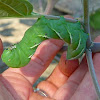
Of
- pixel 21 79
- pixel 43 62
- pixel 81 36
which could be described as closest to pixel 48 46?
pixel 43 62

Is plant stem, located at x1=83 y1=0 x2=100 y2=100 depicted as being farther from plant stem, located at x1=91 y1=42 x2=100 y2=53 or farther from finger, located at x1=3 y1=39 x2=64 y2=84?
finger, located at x1=3 y1=39 x2=64 y2=84

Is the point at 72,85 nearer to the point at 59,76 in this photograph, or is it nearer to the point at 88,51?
the point at 59,76

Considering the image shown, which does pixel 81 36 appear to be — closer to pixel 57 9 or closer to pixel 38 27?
pixel 38 27

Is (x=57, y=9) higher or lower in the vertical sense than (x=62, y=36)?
lower

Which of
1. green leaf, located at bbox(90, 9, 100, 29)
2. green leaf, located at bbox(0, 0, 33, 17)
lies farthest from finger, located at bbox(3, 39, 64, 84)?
green leaf, located at bbox(90, 9, 100, 29)

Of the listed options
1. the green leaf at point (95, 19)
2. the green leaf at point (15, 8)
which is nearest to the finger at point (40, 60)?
the green leaf at point (15, 8)

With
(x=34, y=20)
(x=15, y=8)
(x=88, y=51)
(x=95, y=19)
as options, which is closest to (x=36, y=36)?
(x=15, y=8)
